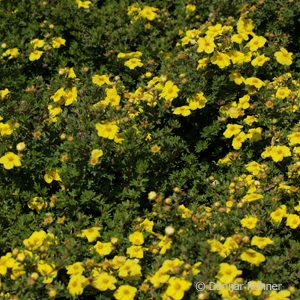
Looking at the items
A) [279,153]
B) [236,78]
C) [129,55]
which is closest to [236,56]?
[236,78]

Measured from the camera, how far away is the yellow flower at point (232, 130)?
3693 millimetres

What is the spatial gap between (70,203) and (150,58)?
2140 mm

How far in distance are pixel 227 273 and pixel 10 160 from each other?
1882 millimetres

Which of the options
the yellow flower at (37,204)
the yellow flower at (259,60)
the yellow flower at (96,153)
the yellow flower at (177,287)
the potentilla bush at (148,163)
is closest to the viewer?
the yellow flower at (177,287)

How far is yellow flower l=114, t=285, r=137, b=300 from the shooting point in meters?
2.61

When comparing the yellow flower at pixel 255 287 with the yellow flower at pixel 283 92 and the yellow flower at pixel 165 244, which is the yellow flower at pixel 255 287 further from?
the yellow flower at pixel 283 92

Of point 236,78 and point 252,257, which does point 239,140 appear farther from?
point 252,257

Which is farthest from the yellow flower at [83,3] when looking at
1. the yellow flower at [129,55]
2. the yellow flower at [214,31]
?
the yellow flower at [214,31]

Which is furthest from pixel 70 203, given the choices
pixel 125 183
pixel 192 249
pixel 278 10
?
pixel 278 10

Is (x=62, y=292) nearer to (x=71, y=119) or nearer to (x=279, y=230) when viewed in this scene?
(x=71, y=119)

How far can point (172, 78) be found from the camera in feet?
13.0

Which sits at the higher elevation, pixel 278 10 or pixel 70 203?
pixel 278 10

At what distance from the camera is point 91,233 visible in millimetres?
2949

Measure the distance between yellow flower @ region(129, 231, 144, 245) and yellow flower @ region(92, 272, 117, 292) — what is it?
1.21ft
